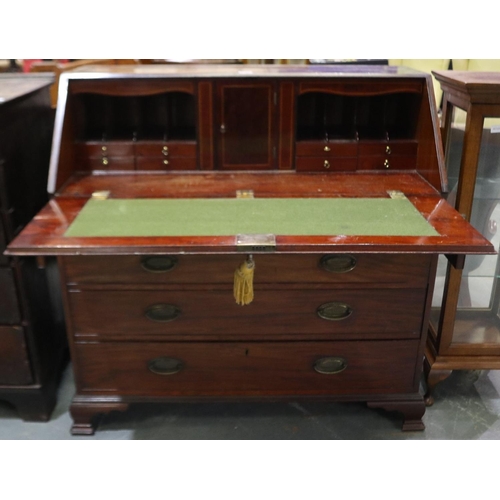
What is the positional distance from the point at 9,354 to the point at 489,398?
66.8 inches

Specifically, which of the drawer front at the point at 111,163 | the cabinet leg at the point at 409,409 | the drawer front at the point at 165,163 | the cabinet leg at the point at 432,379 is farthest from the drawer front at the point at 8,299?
the cabinet leg at the point at 432,379

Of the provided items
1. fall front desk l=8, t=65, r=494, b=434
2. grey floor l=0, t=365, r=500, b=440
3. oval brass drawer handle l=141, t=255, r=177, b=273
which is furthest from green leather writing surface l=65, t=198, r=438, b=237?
grey floor l=0, t=365, r=500, b=440

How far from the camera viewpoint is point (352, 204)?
160 centimetres

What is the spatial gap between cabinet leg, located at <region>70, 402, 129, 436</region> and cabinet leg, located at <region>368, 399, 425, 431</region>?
833mm

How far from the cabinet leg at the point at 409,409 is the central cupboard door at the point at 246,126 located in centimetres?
88

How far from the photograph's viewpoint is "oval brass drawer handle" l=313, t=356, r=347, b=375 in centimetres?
169

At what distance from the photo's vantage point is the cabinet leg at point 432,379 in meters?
1.90

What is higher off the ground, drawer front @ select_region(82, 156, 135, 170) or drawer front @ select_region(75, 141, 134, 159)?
drawer front @ select_region(75, 141, 134, 159)

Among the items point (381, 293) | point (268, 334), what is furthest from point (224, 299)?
point (381, 293)

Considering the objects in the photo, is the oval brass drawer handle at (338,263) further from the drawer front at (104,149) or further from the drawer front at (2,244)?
the drawer front at (2,244)

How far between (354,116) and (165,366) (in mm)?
1082

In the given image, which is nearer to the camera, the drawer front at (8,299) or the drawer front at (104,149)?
the drawer front at (8,299)

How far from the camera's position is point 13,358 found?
1771mm

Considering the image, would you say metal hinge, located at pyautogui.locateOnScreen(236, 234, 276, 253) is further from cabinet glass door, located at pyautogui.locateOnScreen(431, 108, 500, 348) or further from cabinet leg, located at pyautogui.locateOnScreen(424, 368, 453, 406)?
cabinet leg, located at pyautogui.locateOnScreen(424, 368, 453, 406)
